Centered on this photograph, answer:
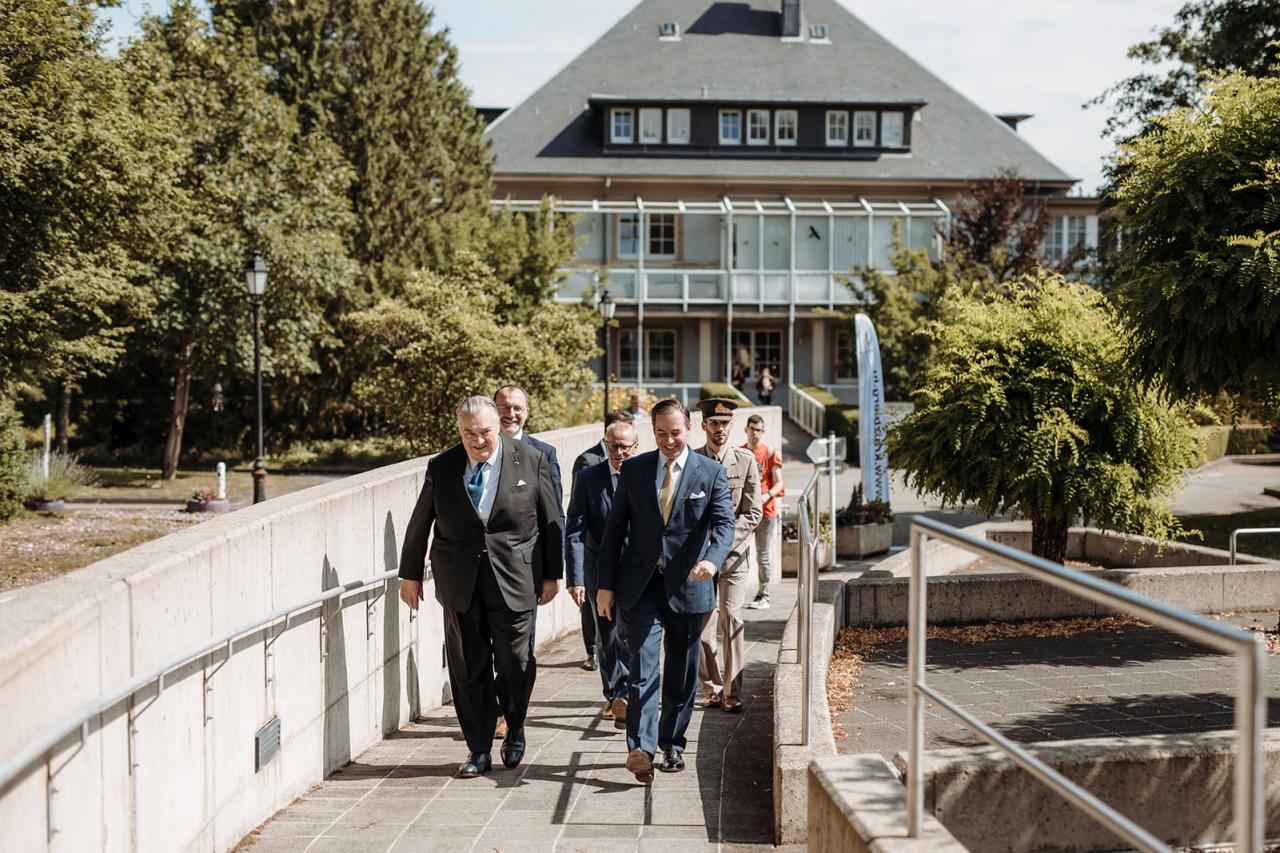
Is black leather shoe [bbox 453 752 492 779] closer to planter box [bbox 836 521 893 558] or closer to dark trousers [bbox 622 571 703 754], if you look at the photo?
dark trousers [bbox 622 571 703 754]

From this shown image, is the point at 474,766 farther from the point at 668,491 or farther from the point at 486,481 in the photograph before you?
the point at 668,491

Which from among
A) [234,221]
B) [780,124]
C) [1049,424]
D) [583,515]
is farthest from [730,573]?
[780,124]

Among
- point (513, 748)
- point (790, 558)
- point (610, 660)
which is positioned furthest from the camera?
point (790, 558)

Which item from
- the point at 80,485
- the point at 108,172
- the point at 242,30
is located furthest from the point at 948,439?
the point at 242,30

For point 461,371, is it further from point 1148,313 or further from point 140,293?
point 1148,313

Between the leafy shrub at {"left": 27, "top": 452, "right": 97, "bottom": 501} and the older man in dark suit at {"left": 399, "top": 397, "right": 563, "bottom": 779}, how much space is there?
18.5m

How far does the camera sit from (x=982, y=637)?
Answer: 11516mm

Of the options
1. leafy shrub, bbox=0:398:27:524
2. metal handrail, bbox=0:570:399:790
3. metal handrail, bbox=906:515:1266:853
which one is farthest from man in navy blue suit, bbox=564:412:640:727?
leafy shrub, bbox=0:398:27:524

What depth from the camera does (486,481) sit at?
22.9 ft

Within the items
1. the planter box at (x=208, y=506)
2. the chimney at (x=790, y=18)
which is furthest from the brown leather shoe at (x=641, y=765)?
the chimney at (x=790, y=18)

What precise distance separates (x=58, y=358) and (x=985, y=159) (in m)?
35.4

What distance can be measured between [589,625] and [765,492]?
295 centimetres

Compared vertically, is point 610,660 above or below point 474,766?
above

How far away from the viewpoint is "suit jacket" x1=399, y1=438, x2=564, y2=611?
692 cm
